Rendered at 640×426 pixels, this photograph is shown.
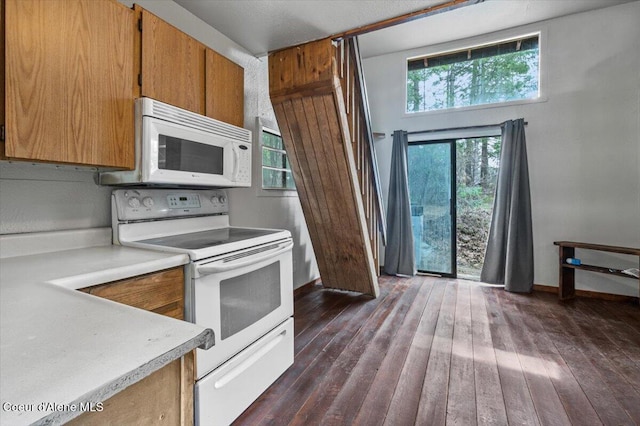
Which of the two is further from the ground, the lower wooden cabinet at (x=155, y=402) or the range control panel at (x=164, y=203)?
the range control panel at (x=164, y=203)

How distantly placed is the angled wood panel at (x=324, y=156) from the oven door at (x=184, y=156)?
762 mm

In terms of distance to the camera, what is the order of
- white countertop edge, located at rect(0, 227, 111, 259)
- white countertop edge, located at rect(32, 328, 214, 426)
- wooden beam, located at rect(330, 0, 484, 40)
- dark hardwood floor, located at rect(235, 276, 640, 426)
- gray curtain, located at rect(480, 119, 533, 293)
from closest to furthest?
white countertop edge, located at rect(32, 328, 214, 426) → white countertop edge, located at rect(0, 227, 111, 259) → dark hardwood floor, located at rect(235, 276, 640, 426) → wooden beam, located at rect(330, 0, 484, 40) → gray curtain, located at rect(480, 119, 533, 293)

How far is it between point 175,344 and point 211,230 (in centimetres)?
165

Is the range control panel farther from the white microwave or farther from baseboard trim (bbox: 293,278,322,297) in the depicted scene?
baseboard trim (bbox: 293,278,322,297)

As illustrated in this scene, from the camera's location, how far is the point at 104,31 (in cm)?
133

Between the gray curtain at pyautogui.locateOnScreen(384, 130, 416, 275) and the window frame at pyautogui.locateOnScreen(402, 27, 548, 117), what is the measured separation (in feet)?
1.95

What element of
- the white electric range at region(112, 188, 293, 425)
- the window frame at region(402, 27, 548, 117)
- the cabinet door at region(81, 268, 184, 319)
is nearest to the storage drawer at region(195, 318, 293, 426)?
the white electric range at region(112, 188, 293, 425)

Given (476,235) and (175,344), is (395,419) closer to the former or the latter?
(175,344)

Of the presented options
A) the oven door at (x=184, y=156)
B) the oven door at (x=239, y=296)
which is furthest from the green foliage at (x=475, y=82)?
the oven door at (x=239, y=296)

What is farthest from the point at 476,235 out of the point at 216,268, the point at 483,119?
the point at 216,268

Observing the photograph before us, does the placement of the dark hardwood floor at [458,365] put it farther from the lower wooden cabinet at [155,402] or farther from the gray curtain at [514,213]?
the lower wooden cabinet at [155,402]

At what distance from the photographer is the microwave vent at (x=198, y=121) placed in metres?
1.51

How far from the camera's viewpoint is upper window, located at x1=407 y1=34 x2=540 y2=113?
372 centimetres

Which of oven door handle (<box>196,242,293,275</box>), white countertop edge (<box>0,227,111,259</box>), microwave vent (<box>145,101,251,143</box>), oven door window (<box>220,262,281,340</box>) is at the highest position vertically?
microwave vent (<box>145,101,251,143</box>)
